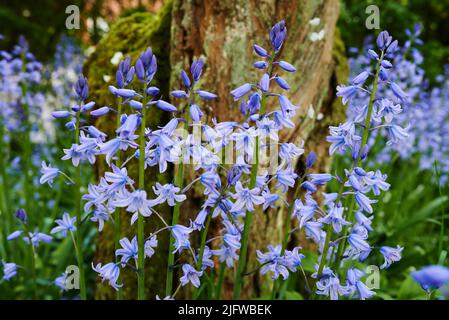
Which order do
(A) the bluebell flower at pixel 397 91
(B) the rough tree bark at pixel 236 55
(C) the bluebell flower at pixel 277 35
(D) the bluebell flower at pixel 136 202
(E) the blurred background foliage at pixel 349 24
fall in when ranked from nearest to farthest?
1. (D) the bluebell flower at pixel 136 202
2. (C) the bluebell flower at pixel 277 35
3. (A) the bluebell flower at pixel 397 91
4. (B) the rough tree bark at pixel 236 55
5. (E) the blurred background foliage at pixel 349 24

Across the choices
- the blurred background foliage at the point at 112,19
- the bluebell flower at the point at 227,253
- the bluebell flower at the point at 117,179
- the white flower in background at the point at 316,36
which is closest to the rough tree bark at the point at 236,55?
the white flower in background at the point at 316,36

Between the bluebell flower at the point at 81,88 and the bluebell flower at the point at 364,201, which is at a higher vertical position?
the bluebell flower at the point at 81,88

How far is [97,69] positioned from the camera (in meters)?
3.88

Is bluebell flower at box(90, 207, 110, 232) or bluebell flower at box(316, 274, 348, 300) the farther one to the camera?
bluebell flower at box(90, 207, 110, 232)

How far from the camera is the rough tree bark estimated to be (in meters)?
3.24

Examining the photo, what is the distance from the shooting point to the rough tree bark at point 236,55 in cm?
324

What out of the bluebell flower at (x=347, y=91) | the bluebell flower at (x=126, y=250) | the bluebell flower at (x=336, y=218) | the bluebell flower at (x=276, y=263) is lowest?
the bluebell flower at (x=276, y=263)

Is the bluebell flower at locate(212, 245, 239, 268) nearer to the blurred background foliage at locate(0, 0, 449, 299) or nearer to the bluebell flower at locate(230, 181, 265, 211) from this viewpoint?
the bluebell flower at locate(230, 181, 265, 211)

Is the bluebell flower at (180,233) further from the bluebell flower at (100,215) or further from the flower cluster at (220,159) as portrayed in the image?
the bluebell flower at (100,215)

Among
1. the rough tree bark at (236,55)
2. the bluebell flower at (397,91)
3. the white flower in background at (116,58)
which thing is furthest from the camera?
the white flower in background at (116,58)

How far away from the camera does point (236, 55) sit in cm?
325

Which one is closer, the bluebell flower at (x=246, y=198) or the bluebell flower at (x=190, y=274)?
the bluebell flower at (x=246, y=198)

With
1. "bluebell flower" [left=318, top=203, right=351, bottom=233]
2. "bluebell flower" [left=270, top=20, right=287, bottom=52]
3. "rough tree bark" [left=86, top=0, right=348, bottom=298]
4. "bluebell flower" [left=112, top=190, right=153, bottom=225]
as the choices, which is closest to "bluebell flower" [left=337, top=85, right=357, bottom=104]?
"bluebell flower" [left=270, top=20, right=287, bottom=52]

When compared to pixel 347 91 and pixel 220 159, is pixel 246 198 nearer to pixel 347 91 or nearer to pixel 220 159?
pixel 220 159
